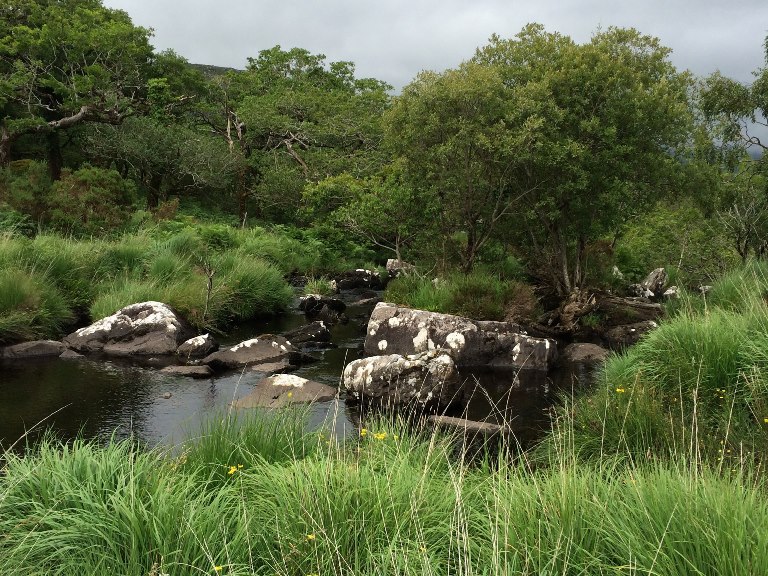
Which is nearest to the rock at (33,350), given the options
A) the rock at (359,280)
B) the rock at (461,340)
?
the rock at (461,340)

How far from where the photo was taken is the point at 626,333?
15906 millimetres

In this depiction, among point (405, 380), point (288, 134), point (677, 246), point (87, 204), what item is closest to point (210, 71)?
point (288, 134)

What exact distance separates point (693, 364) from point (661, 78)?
1169cm

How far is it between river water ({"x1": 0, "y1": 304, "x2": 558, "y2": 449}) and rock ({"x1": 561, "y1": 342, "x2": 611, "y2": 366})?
1.47 m

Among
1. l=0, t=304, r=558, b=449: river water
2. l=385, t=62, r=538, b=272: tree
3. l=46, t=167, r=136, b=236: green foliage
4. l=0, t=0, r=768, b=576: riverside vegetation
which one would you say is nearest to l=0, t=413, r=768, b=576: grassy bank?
l=0, t=0, r=768, b=576: riverside vegetation

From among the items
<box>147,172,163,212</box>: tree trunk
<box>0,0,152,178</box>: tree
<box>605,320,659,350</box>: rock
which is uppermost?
<box>0,0,152,178</box>: tree

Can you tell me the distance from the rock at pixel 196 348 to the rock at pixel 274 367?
1408 mm

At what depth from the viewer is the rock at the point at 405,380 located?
33.4 feet

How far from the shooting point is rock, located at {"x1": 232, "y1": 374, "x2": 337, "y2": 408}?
9422 mm

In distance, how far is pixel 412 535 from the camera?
3.74 metres

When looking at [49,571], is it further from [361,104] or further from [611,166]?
[361,104]

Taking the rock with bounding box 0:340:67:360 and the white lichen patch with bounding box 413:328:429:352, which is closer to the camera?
the rock with bounding box 0:340:67:360

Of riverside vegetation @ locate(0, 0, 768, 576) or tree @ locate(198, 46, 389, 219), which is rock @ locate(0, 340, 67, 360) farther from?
tree @ locate(198, 46, 389, 219)

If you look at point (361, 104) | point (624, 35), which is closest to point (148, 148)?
point (361, 104)
